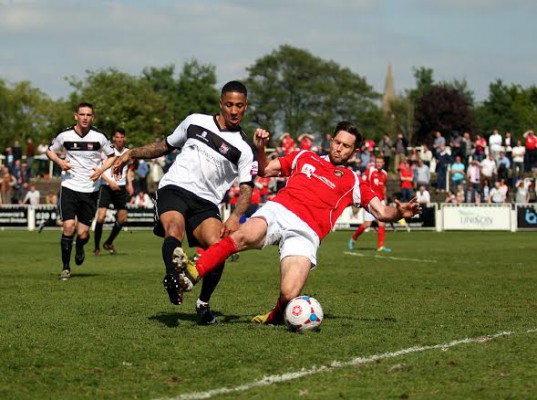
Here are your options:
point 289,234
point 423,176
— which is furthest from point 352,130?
point 423,176

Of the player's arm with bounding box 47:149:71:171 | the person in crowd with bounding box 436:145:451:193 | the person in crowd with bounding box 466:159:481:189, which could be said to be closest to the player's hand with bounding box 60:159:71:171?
the player's arm with bounding box 47:149:71:171

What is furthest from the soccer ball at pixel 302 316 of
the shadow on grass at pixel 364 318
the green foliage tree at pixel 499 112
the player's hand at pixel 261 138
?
the green foliage tree at pixel 499 112

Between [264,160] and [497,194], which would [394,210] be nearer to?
[264,160]

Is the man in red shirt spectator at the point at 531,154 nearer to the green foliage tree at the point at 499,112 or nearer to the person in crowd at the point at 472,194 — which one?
the person in crowd at the point at 472,194

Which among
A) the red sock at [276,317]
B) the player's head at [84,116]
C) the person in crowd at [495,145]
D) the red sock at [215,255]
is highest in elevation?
the person in crowd at [495,145]

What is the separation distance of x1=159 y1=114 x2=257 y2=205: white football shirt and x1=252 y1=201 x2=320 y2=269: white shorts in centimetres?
43

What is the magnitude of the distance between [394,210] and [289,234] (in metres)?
1.08

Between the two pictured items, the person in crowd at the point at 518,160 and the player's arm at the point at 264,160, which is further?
the person in crowd at the point at 518,160

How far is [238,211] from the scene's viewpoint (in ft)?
31.3

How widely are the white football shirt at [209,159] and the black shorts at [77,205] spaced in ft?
20.3

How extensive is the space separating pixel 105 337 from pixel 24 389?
7.15 ft

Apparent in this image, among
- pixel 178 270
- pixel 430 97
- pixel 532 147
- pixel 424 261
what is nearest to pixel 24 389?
pixel 178 270

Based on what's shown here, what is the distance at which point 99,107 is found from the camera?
3068 inches

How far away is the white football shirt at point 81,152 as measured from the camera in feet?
52.7
